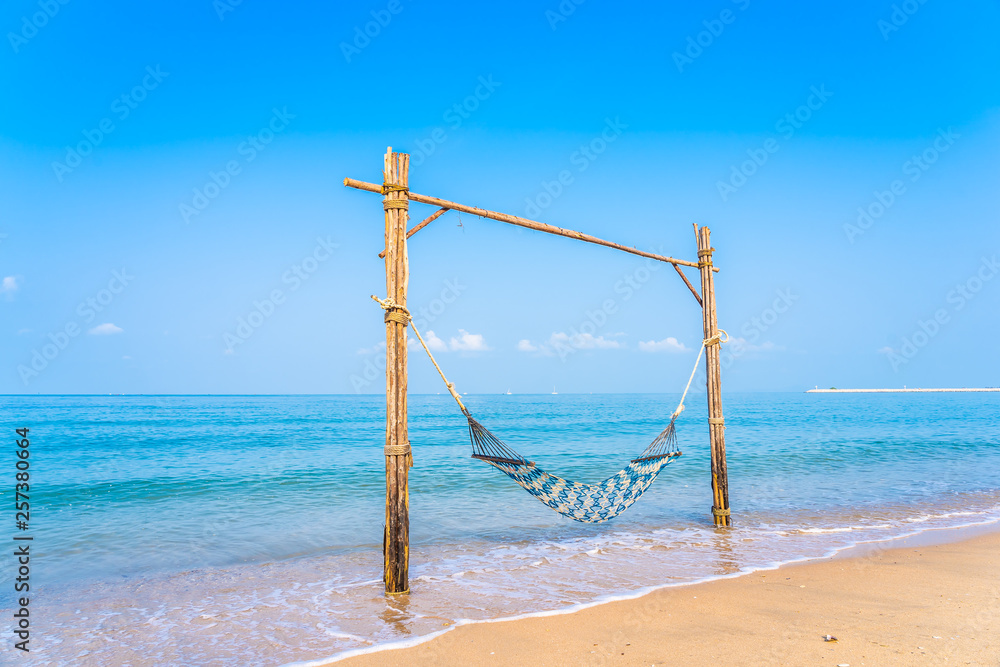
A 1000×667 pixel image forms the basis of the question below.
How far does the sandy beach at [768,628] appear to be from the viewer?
3.14m

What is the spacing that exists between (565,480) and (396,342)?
2388mm

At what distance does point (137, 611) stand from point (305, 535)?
260cm

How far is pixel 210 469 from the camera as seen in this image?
13336 mm

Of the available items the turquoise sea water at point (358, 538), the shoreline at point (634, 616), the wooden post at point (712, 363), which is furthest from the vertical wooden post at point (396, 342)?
the wooden post at point (712, 363)

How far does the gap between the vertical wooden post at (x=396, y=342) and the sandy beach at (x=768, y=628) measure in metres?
0.95

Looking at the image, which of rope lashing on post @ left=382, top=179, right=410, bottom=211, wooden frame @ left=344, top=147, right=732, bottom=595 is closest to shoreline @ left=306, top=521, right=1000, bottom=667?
wooden frame @ left=344, top=147, right=732, bottom=595

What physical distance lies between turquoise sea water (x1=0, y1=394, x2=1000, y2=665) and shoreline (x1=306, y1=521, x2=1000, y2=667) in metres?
0.18

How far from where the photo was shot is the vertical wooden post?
13.6 feet

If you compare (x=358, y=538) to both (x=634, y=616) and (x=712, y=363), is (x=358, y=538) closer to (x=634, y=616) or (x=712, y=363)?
(x=634, y=616)

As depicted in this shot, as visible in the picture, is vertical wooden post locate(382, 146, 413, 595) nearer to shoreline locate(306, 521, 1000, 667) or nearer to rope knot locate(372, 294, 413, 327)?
rope knot locate(372, 294, 413, 327)

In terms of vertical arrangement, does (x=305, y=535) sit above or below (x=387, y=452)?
below

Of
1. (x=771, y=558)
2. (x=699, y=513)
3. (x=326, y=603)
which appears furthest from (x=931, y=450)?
(x=326, y=603)

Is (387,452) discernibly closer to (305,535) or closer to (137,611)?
(137,611)

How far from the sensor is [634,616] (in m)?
3.91
